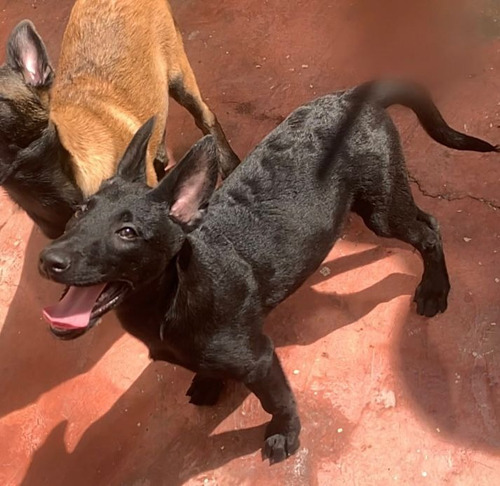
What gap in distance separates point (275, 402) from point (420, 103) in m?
1.47

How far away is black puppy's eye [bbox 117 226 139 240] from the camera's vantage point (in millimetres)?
2402

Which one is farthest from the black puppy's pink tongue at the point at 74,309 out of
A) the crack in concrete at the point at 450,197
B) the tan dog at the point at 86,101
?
the crack in concrete at the point at 450,197

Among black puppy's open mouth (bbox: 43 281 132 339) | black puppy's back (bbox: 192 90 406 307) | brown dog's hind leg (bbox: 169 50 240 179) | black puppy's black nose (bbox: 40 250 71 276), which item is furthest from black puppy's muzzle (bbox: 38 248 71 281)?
brown dog's hind leg (bbox: 169 50 240 179)

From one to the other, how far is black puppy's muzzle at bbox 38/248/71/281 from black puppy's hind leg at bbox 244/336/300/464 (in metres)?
1.01

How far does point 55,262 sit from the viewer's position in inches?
89.8

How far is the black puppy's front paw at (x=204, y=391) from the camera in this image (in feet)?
11.3

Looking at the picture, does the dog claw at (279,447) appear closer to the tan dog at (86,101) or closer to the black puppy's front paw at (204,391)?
the black puppy's front paw at (204,391)

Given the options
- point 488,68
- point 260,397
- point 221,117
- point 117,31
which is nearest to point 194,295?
point 260,397

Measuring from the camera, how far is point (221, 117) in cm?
474

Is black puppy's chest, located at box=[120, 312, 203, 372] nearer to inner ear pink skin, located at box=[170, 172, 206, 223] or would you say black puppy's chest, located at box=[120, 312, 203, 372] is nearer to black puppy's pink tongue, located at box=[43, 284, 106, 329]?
black puppy's pink tongue, located at box=[43, 284, 106, 329]

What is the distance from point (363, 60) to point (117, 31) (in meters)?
1.97

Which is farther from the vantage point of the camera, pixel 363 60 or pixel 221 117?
pixel 221 117

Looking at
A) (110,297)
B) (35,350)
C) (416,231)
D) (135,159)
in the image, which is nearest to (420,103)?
(416,231)

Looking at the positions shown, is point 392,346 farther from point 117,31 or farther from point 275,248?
point 117,31
